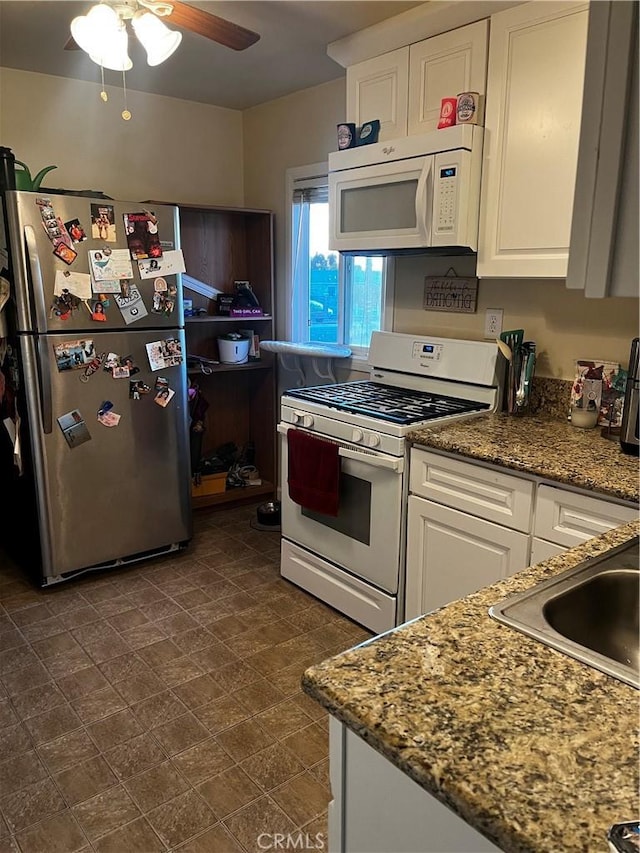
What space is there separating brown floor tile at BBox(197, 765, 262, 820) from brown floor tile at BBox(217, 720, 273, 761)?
7cm

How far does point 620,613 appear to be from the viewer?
1.15m

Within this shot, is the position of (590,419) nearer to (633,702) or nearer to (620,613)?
(620,613)

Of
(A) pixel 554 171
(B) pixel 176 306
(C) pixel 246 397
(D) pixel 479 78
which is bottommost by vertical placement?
(C) pixel 246 397

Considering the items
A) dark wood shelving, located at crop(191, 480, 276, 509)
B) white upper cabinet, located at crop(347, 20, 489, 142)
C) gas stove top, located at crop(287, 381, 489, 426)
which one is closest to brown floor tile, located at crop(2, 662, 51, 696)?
gas stove top, located at crop(287, 381, 489, 426)

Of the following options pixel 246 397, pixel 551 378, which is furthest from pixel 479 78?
pixel 246 397

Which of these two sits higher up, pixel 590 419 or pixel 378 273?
pixel 378 273

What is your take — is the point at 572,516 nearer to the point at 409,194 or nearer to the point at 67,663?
the point at 409,194

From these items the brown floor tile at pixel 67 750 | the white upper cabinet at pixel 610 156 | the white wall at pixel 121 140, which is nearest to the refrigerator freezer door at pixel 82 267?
the white wall at pixel 121 140

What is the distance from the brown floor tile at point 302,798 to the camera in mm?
1735

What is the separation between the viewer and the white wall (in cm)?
325

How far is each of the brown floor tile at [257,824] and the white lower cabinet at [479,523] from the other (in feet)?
3.03

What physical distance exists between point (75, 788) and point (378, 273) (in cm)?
257

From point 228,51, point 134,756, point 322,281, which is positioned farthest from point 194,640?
point 228,51

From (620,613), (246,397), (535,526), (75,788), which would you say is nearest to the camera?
(620,613)
